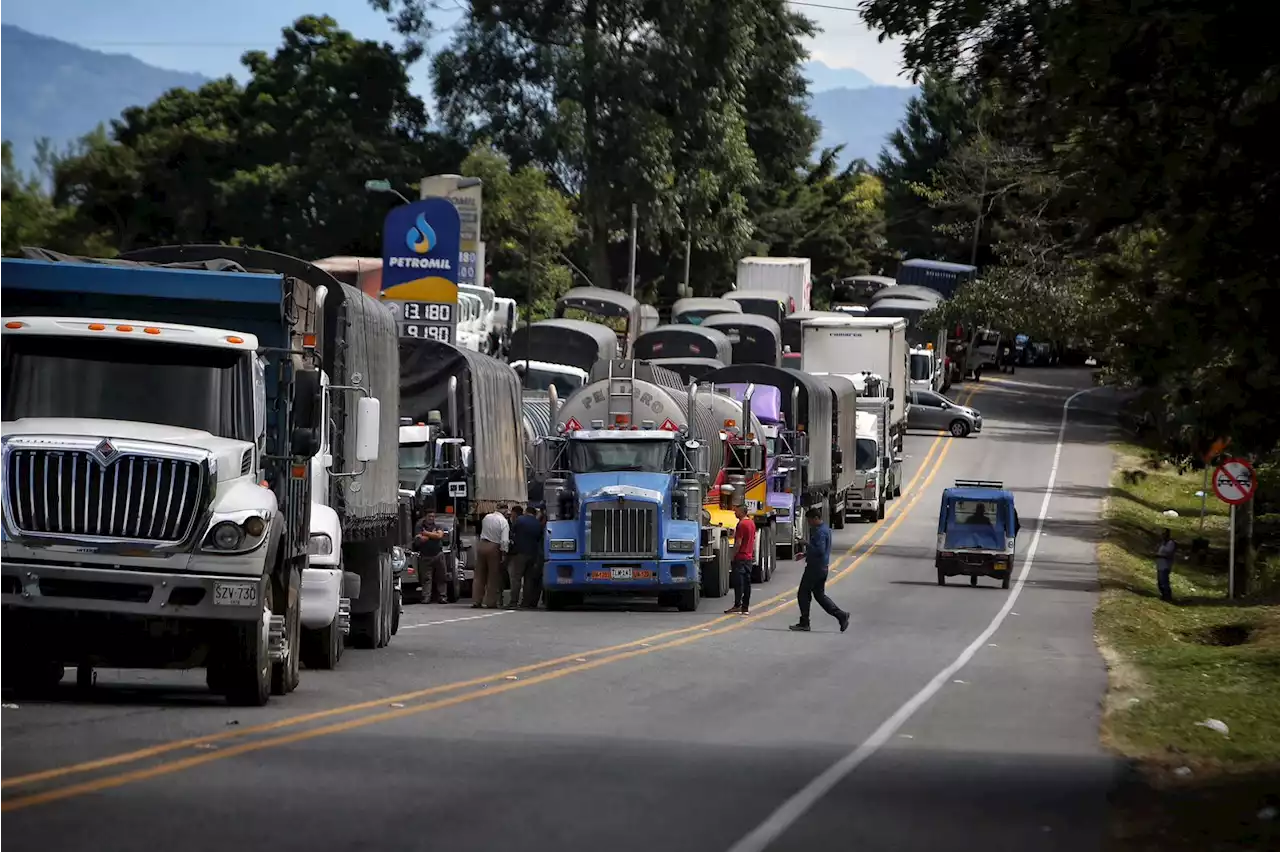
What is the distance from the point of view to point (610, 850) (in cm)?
969

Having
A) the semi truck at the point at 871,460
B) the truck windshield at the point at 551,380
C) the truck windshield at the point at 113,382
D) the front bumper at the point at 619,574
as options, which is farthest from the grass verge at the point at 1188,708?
the truck windshield at the point at 551,380

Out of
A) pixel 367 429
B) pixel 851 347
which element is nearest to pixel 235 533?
pixel 367 429

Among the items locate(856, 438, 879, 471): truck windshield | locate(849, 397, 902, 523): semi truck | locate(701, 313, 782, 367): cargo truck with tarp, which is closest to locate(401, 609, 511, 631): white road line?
locate(856, 438, 879, 471): truck windshield

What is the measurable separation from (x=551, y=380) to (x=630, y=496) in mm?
23325

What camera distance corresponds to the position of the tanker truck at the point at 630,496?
31.8 metres

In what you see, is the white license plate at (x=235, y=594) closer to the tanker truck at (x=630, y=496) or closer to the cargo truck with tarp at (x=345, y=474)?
the cargo truck with tarp at (x=345, y=474)

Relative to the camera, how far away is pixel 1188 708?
19297 millimetres

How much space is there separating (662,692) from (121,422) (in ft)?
18.9

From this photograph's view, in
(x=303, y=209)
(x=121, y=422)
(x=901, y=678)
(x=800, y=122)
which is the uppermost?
(x=800, y=122)

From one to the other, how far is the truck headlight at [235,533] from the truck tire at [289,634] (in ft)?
4.42

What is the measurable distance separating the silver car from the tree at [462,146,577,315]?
14637 millimetres

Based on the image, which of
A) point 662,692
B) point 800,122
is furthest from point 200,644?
point 800,122

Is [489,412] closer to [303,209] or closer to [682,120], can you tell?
[682,120]

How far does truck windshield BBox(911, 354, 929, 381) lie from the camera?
272ft
